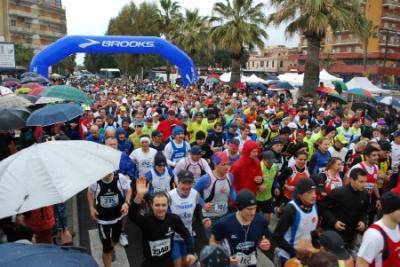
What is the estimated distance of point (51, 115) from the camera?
676 cm

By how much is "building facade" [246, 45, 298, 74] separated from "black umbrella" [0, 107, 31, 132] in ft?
276

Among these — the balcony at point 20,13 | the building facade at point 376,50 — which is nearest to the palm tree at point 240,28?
the building facade at point 376,50

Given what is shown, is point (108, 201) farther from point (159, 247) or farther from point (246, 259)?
point (246, 259)

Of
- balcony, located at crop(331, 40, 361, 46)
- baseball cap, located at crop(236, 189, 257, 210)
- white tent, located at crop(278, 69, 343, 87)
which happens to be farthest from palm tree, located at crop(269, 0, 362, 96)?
balcony, located at crop(331, 40, 361, 46)

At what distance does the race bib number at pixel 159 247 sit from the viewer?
3.84 m

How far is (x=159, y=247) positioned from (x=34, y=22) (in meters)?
87.3

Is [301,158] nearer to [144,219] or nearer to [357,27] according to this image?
[144,219]

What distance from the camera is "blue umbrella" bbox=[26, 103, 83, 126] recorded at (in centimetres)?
659

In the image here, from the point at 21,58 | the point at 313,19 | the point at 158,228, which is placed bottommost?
the point at 158,228

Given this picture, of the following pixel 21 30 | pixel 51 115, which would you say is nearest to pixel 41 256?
pixel 51 115

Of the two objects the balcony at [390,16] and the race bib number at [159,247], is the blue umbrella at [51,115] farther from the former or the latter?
the balcony at [390,16]

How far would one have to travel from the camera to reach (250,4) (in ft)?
82.4

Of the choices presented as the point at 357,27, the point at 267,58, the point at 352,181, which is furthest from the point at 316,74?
the point at 267,58

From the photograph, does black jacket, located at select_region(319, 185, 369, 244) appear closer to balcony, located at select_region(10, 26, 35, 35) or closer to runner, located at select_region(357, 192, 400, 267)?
runner, located at select_region(357, 192, 400, 267)
